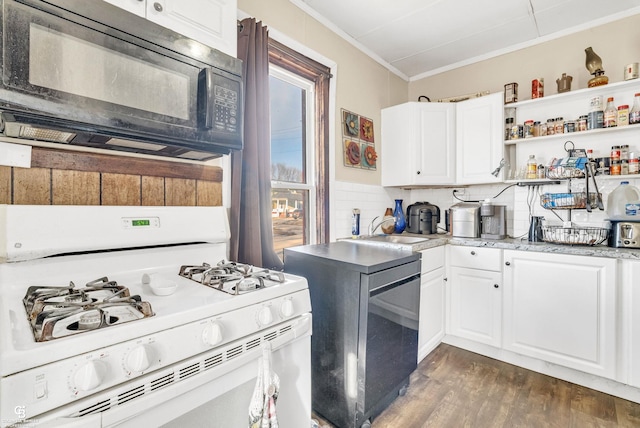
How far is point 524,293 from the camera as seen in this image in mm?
2137

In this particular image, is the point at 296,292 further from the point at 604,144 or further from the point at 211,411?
the point at 604,144

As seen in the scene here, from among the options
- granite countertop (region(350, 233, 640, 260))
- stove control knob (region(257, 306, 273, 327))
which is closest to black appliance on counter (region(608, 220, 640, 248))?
granite countertop (region(350, 233, 640, 260))

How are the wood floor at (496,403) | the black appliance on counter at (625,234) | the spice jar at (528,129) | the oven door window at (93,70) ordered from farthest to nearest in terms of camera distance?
the spice jar at (528,129), the black appliance on counter at (625,234), the wood floor at (496,403), the oven door window at (93,70)

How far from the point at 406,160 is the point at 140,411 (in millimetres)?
2645

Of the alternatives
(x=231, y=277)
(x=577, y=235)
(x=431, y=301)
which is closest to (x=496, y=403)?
(x=431, y=301)

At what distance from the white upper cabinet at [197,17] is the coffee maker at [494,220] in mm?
2184

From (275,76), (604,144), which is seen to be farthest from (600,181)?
(275,76)

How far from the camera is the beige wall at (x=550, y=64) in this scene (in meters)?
2.28

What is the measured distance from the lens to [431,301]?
7.46ft

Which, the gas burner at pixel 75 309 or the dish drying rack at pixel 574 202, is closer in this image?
the gas burner at pixel 75 309

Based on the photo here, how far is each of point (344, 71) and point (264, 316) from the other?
88.5 inches

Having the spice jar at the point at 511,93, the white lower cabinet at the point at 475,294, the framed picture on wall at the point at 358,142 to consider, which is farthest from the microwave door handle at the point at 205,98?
the spice jar at the point at 511,93

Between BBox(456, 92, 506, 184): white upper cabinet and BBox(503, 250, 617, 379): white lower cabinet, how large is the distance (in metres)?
0.80

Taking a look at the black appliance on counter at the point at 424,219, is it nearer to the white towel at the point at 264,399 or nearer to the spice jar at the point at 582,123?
the spice jar at the point at 582,123
